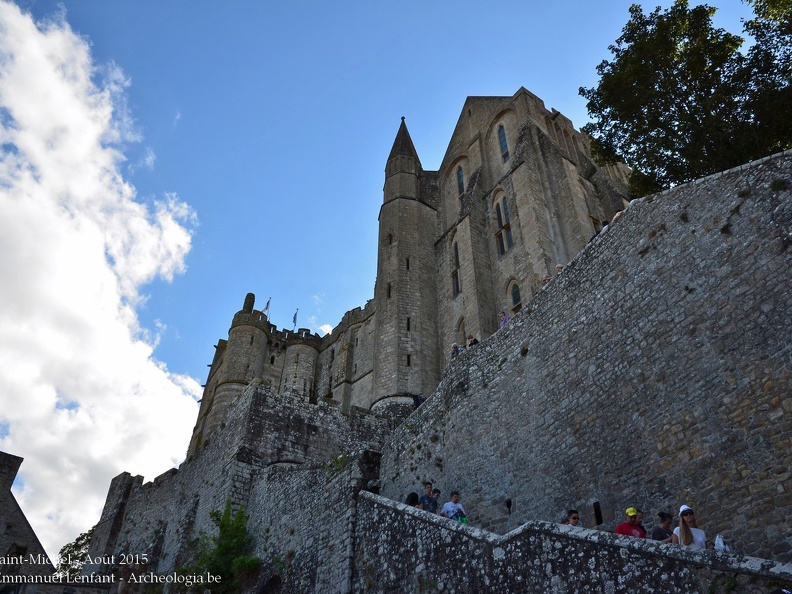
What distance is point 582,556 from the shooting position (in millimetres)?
6242

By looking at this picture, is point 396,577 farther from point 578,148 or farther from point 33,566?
point 578,148

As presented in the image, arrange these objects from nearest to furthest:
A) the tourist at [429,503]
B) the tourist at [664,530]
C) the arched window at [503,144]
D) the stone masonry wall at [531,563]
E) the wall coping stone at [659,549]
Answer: the wall coping stone at [659,549]
the stone masonry wall at [531,563]
the tourist at [664,530]
the tourist at [429,503]
the arched window at [503,144]

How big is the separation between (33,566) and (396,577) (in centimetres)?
1610

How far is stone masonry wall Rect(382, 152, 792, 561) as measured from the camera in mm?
7637

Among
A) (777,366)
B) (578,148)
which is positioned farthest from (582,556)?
(578,148)

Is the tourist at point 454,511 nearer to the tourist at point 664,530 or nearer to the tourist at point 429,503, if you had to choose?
the tourist at point 429,503

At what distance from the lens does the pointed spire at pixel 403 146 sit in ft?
109

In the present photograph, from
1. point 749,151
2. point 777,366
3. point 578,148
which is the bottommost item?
point 777,366

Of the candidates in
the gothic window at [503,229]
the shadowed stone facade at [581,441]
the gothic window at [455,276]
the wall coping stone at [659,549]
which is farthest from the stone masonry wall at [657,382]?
the gothic window at [455,276]

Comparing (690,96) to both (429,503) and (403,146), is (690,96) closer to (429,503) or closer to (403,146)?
(429,503)

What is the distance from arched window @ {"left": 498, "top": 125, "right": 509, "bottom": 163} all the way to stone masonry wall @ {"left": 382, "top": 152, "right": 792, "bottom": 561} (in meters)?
16.6

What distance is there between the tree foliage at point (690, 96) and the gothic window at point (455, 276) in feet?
35.1

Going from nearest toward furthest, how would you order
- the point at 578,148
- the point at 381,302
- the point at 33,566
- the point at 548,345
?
1. the point at 548,345
2. the point at 33,566
3. the point at 381,302
4. the point at 578,148

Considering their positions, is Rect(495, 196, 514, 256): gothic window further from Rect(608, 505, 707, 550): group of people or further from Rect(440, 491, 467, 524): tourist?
Rect(608, 505, 707, 550): group of people
